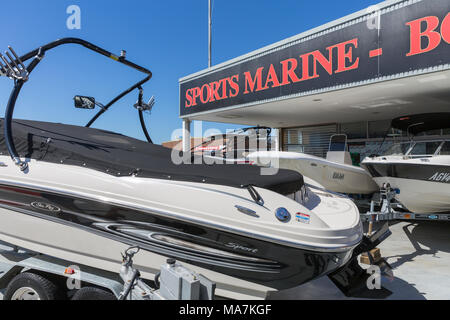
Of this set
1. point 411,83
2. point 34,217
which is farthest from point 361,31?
point 34,217

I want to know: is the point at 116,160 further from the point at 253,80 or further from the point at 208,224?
the point at 253,80

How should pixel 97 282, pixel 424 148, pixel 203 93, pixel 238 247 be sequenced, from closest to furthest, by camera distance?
pixel 238 247 → pixel 97 282 → pixel 424 148 → pixel 203 93

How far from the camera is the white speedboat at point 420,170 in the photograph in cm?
436

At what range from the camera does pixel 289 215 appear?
1757 millimetres

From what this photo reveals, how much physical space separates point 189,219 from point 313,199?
4.36 feet

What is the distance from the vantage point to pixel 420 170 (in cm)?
452

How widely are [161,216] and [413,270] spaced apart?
3132mm

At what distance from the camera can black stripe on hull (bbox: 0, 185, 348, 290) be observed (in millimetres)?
1706

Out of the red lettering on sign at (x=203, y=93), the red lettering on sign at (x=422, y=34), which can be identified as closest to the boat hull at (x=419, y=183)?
the red lettering on sign at (x=422, y=34)

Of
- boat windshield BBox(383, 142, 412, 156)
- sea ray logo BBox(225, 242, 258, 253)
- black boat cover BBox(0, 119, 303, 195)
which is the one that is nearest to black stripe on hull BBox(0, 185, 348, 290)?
sea ray logo BBox(225, 242, 258, 253)

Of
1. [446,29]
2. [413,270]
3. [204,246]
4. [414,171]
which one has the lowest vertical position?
[413,270]

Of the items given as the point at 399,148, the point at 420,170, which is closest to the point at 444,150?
the point at 420,170

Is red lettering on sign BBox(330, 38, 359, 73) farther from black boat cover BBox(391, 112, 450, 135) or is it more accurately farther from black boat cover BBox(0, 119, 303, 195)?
black boat cover BBox(0, 119, 303, 195)

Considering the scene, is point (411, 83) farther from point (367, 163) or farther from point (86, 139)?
point (86, 139)
